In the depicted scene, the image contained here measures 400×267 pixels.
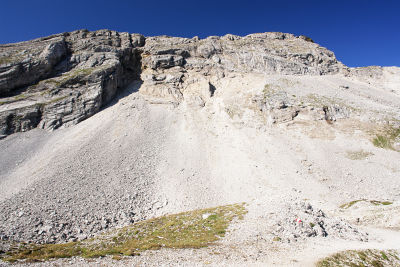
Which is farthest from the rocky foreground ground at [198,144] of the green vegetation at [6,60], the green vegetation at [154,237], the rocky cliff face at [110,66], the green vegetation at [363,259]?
the green vegetation at [154,237]

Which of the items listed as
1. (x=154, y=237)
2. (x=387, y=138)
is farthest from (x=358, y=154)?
(x=154, y=237)

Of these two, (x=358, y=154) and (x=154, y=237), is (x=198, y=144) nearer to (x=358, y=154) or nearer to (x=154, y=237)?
(x=154, y=237)

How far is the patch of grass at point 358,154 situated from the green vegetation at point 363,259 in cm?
2352

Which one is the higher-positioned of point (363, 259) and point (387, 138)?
point (387, 138)

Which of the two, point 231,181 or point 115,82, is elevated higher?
point 115,82

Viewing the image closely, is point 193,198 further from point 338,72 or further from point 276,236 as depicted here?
point 338,72

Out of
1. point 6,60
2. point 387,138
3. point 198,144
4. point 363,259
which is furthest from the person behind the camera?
point 6,60

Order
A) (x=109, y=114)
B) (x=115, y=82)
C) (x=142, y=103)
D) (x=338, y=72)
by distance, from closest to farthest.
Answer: (x=109, y=114), (x=142, y=103), (x=115, y=82), (x=338, y=72)

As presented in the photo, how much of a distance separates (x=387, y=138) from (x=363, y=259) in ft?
109

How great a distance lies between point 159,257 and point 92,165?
75.1 ft

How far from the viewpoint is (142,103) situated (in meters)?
47.8

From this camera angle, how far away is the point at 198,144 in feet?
121

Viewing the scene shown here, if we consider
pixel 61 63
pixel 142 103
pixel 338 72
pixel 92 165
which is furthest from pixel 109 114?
pixel 338 72

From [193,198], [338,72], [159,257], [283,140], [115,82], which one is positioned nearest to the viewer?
[159,257]
